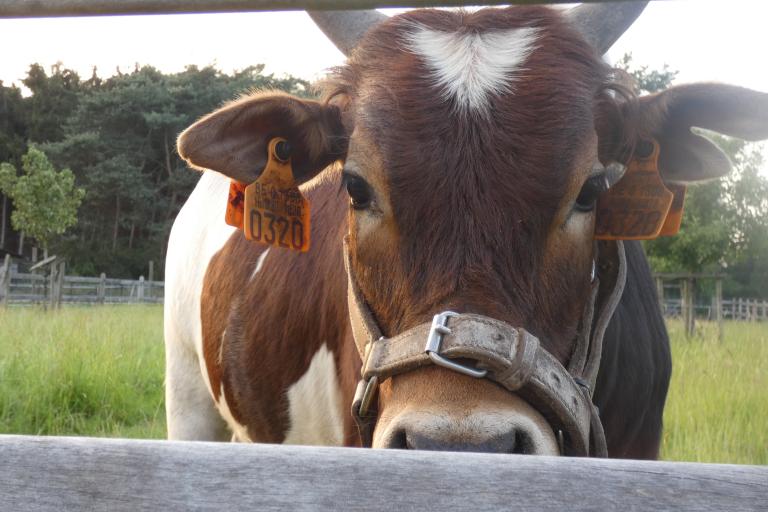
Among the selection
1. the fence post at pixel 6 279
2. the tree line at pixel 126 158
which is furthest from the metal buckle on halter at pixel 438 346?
the tree line at pixel 126 158

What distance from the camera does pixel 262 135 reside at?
2.39 meters

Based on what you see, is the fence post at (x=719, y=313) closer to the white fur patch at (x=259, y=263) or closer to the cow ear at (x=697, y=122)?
the white fur patch at (x=259, y=263)

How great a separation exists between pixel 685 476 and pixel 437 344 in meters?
0.83

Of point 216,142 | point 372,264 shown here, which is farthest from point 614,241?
point 216,142

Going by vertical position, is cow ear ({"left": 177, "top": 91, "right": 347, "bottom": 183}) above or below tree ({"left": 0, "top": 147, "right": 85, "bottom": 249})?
below

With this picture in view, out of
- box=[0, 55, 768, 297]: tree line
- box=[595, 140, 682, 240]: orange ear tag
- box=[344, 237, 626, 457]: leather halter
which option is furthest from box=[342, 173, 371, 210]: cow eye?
box=[0, 55, 768, 297]: tree line

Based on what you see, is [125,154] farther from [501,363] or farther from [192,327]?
[501,363]

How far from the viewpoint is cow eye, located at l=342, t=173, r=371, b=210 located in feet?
6.86

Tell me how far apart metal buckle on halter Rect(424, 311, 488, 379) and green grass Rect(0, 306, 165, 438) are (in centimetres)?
408

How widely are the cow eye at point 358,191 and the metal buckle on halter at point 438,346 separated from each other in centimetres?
48

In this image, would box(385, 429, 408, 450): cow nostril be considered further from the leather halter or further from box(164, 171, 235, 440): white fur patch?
box(164, 171, 235, 440): white fur patch

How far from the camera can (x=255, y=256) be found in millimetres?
3666

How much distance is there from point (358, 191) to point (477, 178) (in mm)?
354

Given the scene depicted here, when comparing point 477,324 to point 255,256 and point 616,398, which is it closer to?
point 616,398
